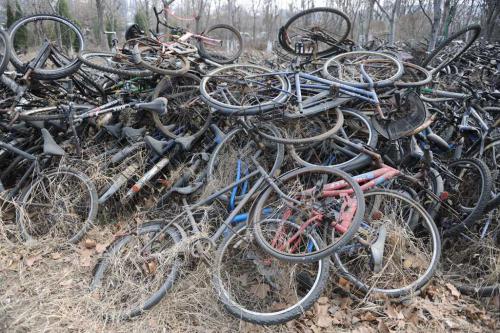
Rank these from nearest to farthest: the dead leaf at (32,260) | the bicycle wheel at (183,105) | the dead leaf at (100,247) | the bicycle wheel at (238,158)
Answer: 1. the dead leaf at (32,260)
2. the dead leaf at (100,247)
3. the bicycle wheel at (238,158)
4. the bicycle wheel at (183,105)

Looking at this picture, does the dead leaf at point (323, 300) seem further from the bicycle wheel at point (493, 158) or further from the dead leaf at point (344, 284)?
the bicycle wheel at point (493, 158)

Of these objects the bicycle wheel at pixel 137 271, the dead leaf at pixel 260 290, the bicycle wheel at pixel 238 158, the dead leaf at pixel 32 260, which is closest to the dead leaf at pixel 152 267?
the bicycle wheel at pixel 137 271

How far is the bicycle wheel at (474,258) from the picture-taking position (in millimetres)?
3447

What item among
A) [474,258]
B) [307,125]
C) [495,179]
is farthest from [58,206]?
[495,179]

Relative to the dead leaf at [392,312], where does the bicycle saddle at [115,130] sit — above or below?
above

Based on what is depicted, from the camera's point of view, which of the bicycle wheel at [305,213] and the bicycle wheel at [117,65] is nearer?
the bicycle wheel at [305,213]

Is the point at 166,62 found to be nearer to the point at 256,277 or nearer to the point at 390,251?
the point at 256,277

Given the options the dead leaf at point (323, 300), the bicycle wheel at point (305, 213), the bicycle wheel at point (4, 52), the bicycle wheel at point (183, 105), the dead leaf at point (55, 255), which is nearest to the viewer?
the bicycle wheel at point (305, 213)

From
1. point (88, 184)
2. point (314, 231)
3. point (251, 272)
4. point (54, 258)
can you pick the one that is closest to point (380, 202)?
point (314, 231)

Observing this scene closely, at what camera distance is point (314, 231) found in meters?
3.33

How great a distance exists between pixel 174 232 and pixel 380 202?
210cm

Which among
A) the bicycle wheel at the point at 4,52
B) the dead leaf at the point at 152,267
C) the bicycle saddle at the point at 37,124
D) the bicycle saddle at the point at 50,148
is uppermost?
the bicycle wheel at the point at 4,52

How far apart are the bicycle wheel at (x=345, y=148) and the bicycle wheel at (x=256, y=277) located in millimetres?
1123

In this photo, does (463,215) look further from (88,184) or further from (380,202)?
(88,184)
